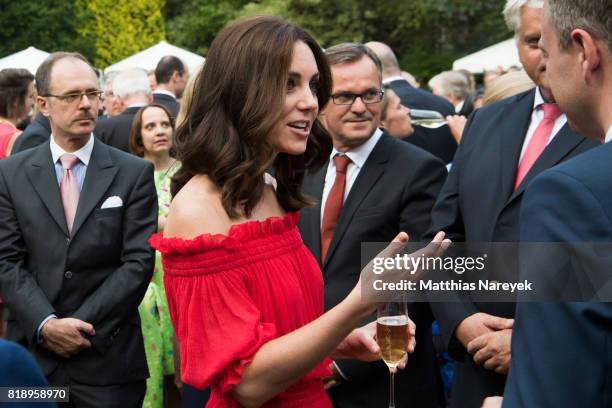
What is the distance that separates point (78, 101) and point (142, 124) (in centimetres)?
216

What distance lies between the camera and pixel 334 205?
4781 mm

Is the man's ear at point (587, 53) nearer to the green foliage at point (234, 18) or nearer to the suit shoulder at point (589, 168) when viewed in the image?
the suit shoulder at point (589, 168)

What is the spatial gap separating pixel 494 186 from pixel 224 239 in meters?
1.65

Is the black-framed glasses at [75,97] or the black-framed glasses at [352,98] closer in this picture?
the black-framed glasses at [352,98]

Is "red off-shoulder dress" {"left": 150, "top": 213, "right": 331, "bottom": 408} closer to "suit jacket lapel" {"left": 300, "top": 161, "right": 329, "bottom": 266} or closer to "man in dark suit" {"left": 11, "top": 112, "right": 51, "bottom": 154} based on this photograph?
"suit jacket lapel" {"left": 300, "top": 161, "right": 329, "bottom": 266}

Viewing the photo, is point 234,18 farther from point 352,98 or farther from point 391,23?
point 352,98

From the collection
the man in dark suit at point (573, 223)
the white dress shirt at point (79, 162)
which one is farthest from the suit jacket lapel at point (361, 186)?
the man in dark suit at point (573, 223)

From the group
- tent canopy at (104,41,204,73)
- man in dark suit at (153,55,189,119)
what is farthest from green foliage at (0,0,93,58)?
man in dark suit at (153,55,189,119)

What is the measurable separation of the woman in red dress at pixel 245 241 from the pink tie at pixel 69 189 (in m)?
2.34

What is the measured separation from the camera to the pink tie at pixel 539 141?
3977 millimetres

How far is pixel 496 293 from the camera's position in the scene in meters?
3.88

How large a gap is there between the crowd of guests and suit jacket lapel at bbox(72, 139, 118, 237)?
0.04 feet

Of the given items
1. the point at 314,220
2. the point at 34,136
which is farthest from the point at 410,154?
the point at 34,136

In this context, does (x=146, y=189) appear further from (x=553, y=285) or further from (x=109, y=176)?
(x=553, y=285)
